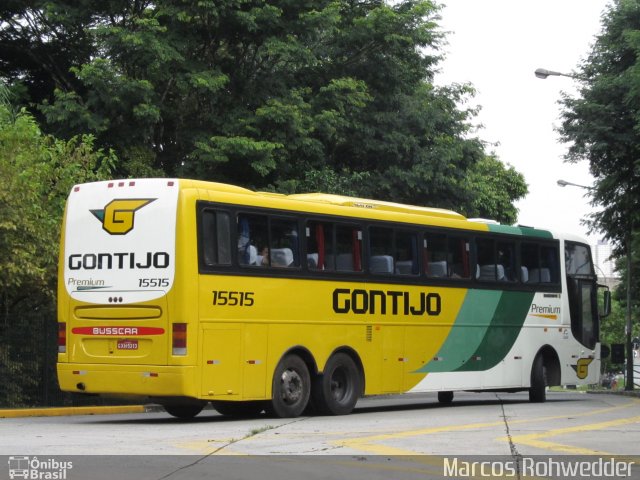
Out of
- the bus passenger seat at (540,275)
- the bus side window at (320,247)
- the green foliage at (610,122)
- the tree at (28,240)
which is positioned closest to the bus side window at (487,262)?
the bus passenger seat at (540,275)

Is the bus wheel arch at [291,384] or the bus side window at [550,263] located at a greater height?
the bus side window at [550,263]

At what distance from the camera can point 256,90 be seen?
108ft

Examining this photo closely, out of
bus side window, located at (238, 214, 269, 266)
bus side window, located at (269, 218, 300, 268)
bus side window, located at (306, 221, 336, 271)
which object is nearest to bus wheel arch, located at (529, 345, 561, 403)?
bus side window, located at (306, 221, 336, 271)

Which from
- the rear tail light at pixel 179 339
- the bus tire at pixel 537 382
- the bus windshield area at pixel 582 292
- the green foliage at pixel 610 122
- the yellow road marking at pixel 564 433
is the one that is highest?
the green foliage at pixel 610 122

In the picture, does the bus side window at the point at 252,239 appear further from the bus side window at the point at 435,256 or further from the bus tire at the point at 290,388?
the bus side window at the point at 435,256

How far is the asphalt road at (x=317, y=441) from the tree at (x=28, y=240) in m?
3.06

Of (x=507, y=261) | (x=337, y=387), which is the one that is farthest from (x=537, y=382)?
(x=337, y=387)

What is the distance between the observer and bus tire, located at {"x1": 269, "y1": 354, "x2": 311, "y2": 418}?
63.0 ft

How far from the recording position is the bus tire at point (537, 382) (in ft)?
85.5

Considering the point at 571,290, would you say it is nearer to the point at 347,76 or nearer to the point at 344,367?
the point at 344,367

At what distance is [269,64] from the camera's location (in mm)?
33469

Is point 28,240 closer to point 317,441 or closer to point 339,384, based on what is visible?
point 339,384

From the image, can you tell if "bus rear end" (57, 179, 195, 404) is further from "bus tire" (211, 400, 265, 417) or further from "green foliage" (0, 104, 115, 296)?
"green foliage" (0, 104, 115, 296)

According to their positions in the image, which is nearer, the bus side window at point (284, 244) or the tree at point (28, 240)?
the bus side window at point (284, 244)
